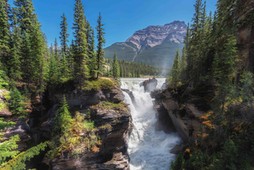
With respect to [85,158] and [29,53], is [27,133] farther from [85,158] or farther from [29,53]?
[29,53]

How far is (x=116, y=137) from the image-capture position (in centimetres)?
2719

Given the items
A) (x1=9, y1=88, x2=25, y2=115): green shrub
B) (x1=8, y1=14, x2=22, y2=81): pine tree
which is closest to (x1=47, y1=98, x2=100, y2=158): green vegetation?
(x1=9, y1=88, x2=25, y2=115): green shrub

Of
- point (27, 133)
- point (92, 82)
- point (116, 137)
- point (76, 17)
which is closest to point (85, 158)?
point (116, 137)

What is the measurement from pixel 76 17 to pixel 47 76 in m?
12.1

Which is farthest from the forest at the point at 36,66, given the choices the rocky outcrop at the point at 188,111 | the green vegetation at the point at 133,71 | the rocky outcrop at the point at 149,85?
the green vegetation at the point at 133,71

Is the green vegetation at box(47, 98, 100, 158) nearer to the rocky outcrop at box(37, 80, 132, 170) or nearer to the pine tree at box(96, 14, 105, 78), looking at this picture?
the rocky outcrop at box(37, 80, 132, 170)

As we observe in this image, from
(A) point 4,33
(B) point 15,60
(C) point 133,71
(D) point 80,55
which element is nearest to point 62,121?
(D) point 80,55

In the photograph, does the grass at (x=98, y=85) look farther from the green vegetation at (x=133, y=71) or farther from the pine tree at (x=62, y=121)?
the green vegetation at (x=133, y=71)

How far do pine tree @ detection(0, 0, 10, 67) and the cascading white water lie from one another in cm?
2596

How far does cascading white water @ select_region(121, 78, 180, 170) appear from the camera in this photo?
91.1 feet

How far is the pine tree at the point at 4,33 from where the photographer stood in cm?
2804

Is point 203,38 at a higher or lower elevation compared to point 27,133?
higher

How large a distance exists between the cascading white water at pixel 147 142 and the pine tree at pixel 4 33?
25959mm

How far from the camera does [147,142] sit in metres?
34.5
